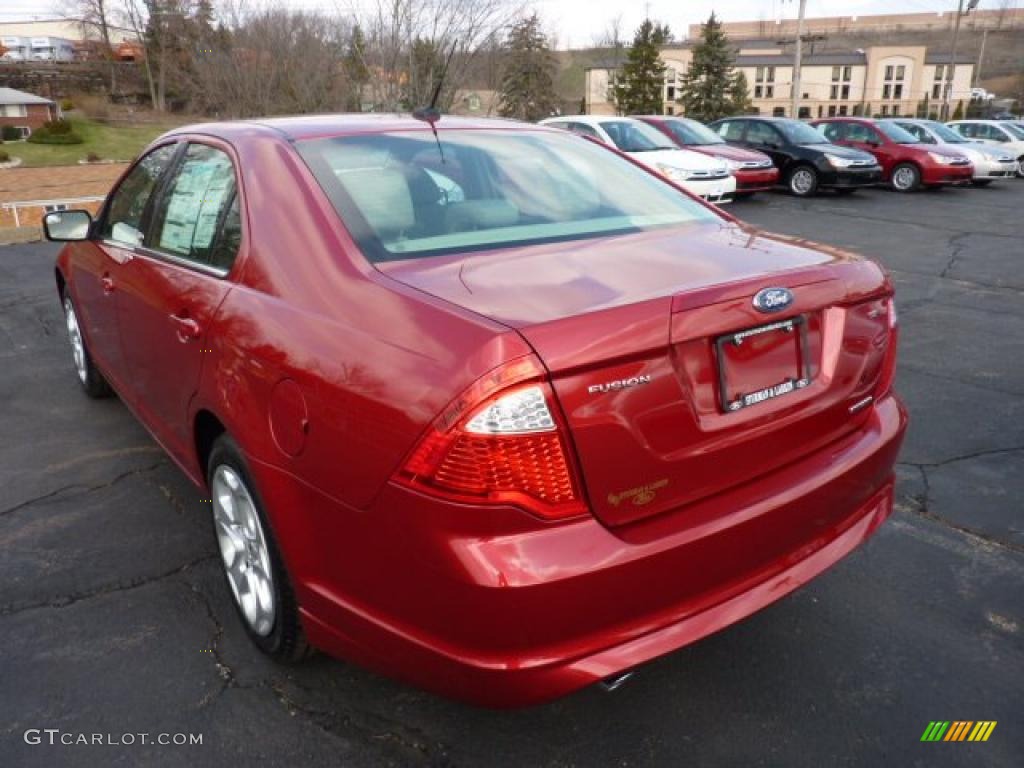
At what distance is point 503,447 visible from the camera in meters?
1.75

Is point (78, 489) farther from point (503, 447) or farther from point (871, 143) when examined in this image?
point (871, 143)

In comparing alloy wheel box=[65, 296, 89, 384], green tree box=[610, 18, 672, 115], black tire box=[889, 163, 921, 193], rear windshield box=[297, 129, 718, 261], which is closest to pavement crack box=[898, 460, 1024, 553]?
rear windshield box=[297, 129, 718, 261]

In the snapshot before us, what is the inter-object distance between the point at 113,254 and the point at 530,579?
2.87 metres

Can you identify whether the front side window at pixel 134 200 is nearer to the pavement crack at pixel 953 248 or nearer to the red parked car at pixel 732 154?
the pavement crack at pixel 953 248

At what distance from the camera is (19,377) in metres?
5.71

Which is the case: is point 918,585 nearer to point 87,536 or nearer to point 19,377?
point 87,536

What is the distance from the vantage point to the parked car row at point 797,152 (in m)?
14.7

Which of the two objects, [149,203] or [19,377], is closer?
[149,203]

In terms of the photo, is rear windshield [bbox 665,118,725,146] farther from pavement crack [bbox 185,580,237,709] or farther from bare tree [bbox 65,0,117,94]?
bare tree [bbox 65,0,117,94]

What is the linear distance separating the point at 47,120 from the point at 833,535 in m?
72.5

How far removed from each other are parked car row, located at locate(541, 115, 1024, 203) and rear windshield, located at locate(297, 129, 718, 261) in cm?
1130

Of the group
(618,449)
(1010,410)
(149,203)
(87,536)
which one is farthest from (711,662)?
(1010,410)

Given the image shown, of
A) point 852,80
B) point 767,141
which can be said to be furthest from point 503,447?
point 852,80
